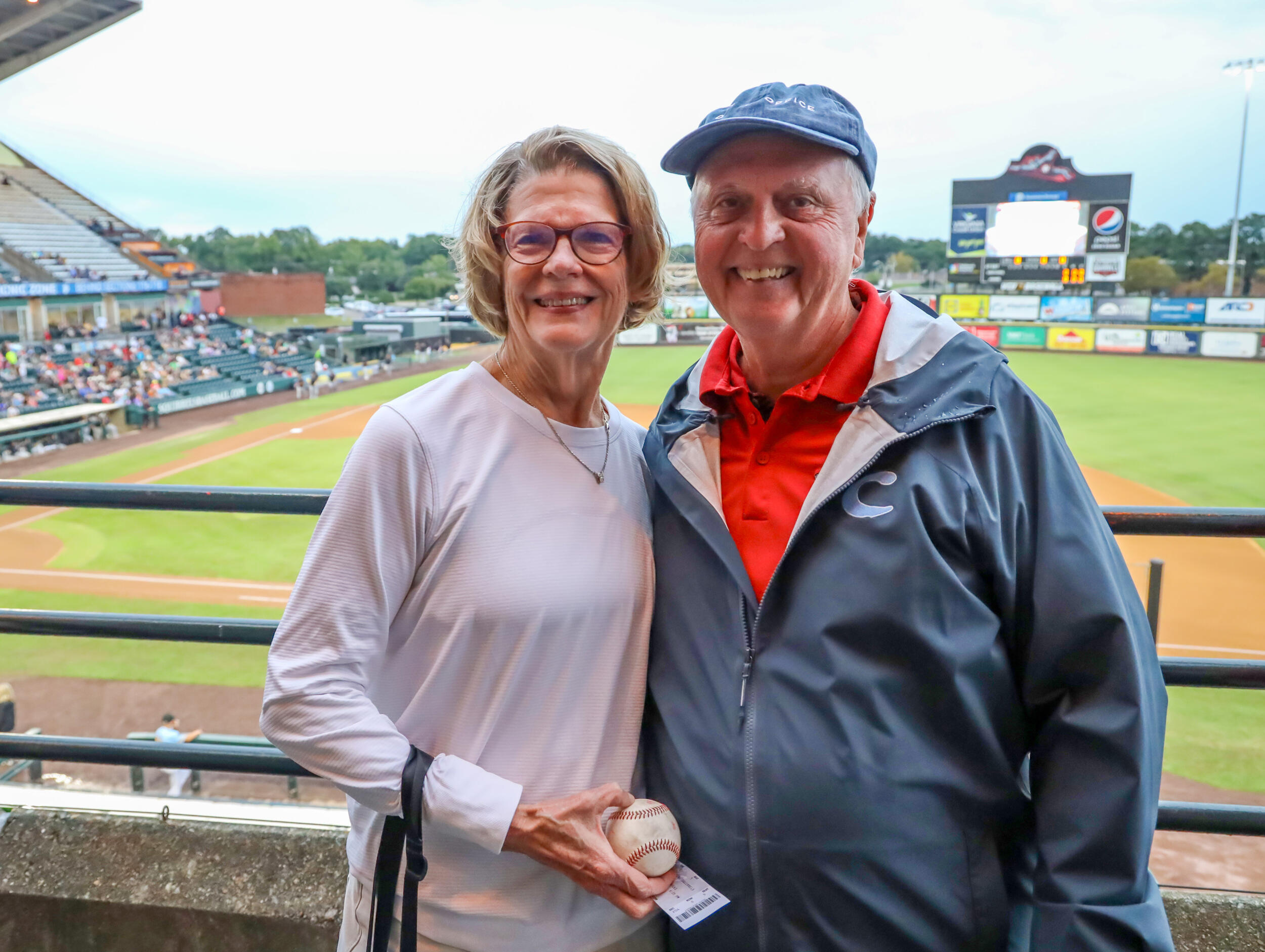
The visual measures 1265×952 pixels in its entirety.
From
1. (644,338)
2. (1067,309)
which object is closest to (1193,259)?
(1067,309)

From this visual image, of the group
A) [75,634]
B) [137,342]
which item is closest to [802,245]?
[75,634]

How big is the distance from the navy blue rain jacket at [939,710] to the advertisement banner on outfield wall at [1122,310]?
30907mm

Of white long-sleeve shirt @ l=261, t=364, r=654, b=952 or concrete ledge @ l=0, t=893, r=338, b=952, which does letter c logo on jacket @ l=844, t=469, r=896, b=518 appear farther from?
concrete ledge @ l=0, t=893, r=338, b=952

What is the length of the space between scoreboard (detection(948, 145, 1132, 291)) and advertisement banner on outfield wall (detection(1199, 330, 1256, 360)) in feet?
11.1

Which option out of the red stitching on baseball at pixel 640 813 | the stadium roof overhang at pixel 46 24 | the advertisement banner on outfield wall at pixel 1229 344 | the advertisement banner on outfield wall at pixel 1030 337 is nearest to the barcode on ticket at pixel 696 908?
the red stitching on baseball at pixel 640 813

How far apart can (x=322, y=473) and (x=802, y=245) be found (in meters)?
15.9

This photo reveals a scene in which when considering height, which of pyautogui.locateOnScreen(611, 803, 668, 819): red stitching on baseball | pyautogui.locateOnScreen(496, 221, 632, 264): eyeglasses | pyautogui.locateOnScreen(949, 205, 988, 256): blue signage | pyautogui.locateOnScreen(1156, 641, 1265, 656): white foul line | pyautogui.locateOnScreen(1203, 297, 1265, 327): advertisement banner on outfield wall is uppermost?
pyautogui.locateOnScreen(949, 205, 988, 256): blue signage

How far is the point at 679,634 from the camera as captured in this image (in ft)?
3.70

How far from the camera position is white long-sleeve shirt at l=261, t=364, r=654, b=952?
3.31ft

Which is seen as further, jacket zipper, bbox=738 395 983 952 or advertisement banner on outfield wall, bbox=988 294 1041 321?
advertisement banner on outfield wall, bbox=988 294 1041 321

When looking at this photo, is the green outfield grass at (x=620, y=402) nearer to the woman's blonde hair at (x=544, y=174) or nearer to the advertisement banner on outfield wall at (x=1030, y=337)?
the advertisement banner on outfield wall at (x=1030, y=337)

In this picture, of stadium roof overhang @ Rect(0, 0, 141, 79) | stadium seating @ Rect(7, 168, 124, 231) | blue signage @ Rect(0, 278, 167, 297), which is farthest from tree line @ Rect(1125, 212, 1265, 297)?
stadium seating @ Rect(7, 168, 124, 231)

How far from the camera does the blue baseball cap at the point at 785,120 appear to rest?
1.08m

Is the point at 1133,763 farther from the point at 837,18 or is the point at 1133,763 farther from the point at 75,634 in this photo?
the point at 837,18
